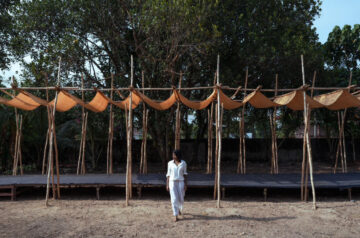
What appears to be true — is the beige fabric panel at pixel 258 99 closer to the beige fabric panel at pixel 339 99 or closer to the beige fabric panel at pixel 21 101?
the beige fabric panel at pixel 339 99

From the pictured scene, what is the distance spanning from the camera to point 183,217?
4352 mm

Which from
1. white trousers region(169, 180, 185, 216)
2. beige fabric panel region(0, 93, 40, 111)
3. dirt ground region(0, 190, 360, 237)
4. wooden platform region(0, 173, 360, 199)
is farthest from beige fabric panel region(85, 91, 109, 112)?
white trousers region(169, 180, 185, 216)

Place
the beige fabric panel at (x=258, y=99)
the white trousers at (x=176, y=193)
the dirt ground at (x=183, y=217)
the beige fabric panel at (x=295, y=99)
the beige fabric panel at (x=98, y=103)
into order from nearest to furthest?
the dirt ground at (x=183, y=217) → the white trousers at (x=176, y=193) → the beige fabric panel at (x=295, y=99) → the beige fabric panel at (x=258, y=99) → the beige fabric panel at (x=98, y=103)

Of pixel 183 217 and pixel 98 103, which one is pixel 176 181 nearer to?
pixel 183 217

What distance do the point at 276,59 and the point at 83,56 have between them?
6.08 m

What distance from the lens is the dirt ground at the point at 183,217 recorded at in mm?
3703

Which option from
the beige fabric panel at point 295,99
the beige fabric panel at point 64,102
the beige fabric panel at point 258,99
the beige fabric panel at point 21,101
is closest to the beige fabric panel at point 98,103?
the beige fabric panel at point 64,102

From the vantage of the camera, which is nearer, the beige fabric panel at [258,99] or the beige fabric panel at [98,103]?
the beige fabric panel at [258,99]

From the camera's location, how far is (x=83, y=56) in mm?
8461

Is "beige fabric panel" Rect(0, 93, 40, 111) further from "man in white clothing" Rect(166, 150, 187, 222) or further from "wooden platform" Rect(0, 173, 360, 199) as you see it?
"man in white clothing" Rect(166, 150, 187, 222)

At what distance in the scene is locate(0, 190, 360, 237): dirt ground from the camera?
3.70 m

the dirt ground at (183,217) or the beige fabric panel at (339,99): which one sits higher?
the beige fabric panel at (339,99)

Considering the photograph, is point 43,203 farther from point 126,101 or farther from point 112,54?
point 112,54

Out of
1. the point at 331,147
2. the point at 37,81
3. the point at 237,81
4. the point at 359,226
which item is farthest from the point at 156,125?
the point at 331,147
